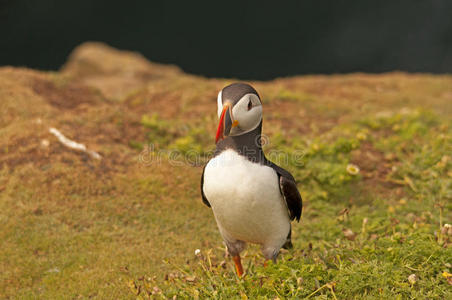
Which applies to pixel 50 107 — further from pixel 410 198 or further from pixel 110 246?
pixel 410 198

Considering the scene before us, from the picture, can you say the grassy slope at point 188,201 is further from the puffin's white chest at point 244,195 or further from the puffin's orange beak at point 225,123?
the puffin's orange beak at point 225,123

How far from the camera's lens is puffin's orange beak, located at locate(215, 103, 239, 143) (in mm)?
3049

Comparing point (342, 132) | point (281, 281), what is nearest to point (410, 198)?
point (342, 132)

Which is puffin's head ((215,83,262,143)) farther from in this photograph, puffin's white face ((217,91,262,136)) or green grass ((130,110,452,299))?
green grass ((130,110,452,299))

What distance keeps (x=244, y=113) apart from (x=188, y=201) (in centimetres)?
275

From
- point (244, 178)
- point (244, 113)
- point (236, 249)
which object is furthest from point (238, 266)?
point (244, 113)

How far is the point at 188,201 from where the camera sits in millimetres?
5719

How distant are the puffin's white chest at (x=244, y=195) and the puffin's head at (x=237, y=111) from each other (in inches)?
9.6

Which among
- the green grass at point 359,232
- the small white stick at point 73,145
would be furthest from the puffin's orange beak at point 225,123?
the small white stick at point 73,145

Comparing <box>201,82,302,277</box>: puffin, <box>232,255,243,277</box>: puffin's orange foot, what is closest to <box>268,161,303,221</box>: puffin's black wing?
<box>201,82,302,277</box>: puffin

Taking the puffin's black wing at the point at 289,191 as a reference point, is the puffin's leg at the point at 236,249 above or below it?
below

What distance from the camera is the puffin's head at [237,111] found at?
3084 mm

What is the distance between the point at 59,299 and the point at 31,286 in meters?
0.40

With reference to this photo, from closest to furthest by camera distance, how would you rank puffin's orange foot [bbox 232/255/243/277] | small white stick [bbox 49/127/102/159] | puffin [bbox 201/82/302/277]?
1. puffin [bbox 201/82/302/277]
2. puffin's orange foot [bbox 232/255/243/277]
3. small white stick [bbox 49/127/102/159]
